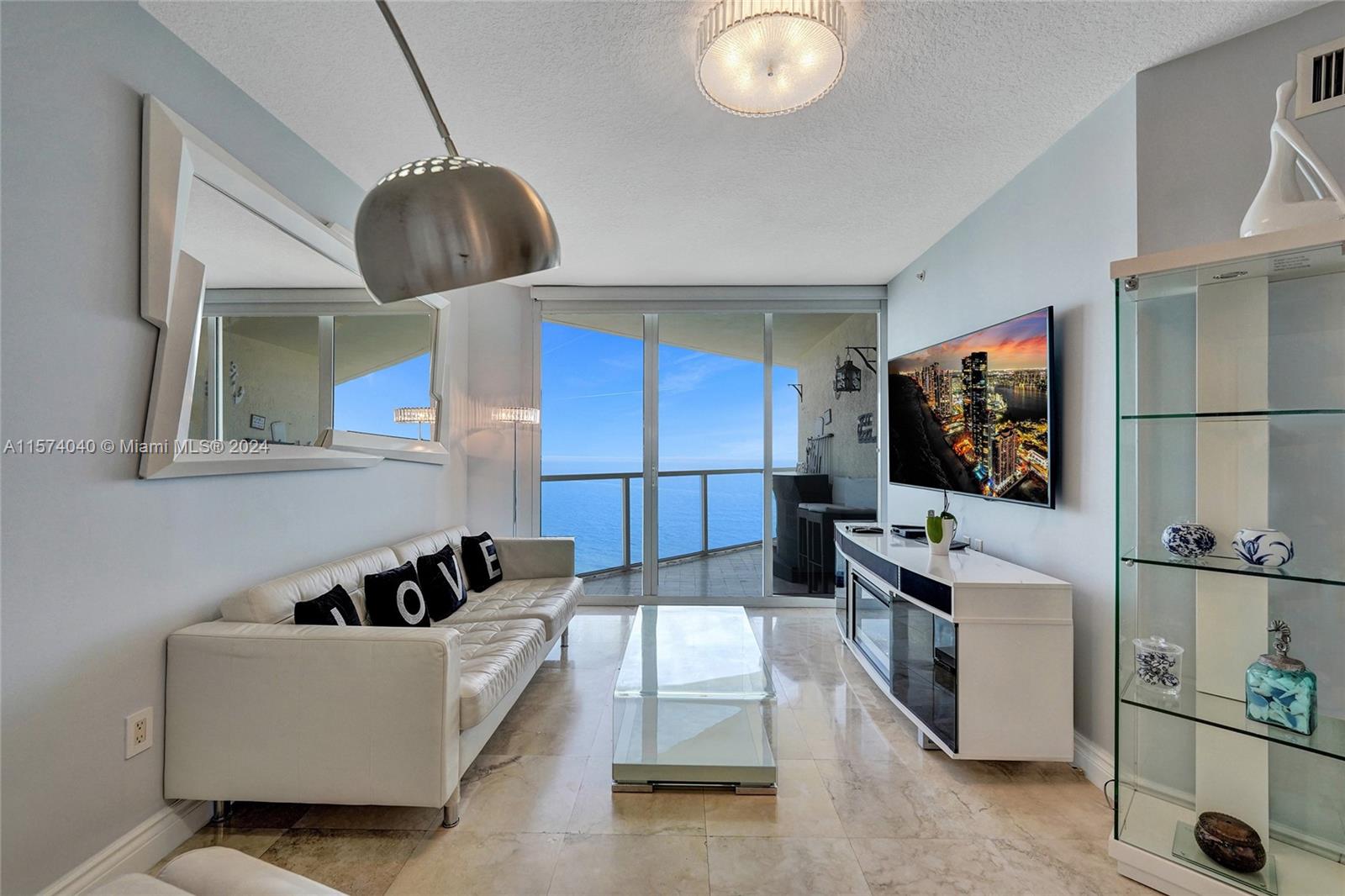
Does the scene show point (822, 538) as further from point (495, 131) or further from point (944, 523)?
point (495, 131)

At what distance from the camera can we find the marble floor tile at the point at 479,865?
1707 mm

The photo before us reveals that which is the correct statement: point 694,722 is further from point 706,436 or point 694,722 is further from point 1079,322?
point 706,436

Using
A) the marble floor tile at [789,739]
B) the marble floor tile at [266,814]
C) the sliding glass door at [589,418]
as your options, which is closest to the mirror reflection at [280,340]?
the marble floor tile at [266,814]

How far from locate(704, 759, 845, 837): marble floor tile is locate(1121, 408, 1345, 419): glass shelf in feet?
5.31

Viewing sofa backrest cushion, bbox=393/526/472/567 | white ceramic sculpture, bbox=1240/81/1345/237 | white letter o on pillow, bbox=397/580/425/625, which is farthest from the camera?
sofa backrest cushion, bbox=393/526/472/567

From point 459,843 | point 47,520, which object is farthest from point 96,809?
point 459,843

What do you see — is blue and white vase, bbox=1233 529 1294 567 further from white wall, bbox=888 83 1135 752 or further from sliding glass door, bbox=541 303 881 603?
sliding glass door, bbox=541 303 881 603

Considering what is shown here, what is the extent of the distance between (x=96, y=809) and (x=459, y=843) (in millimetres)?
969

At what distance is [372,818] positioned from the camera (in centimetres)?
203

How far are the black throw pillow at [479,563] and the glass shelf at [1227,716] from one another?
3.08 m

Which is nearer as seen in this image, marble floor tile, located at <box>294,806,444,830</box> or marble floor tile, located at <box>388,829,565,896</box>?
marble floor tile, located at <box>388,829,565,896</box>

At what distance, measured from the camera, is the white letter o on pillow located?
2.57 metres

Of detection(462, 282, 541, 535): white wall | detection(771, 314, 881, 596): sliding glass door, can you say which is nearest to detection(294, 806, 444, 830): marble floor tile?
detection(462, 282, 541, 535): white wall

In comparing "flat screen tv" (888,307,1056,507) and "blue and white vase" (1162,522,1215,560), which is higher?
"flat screen tv" (888,307,1056,507)
